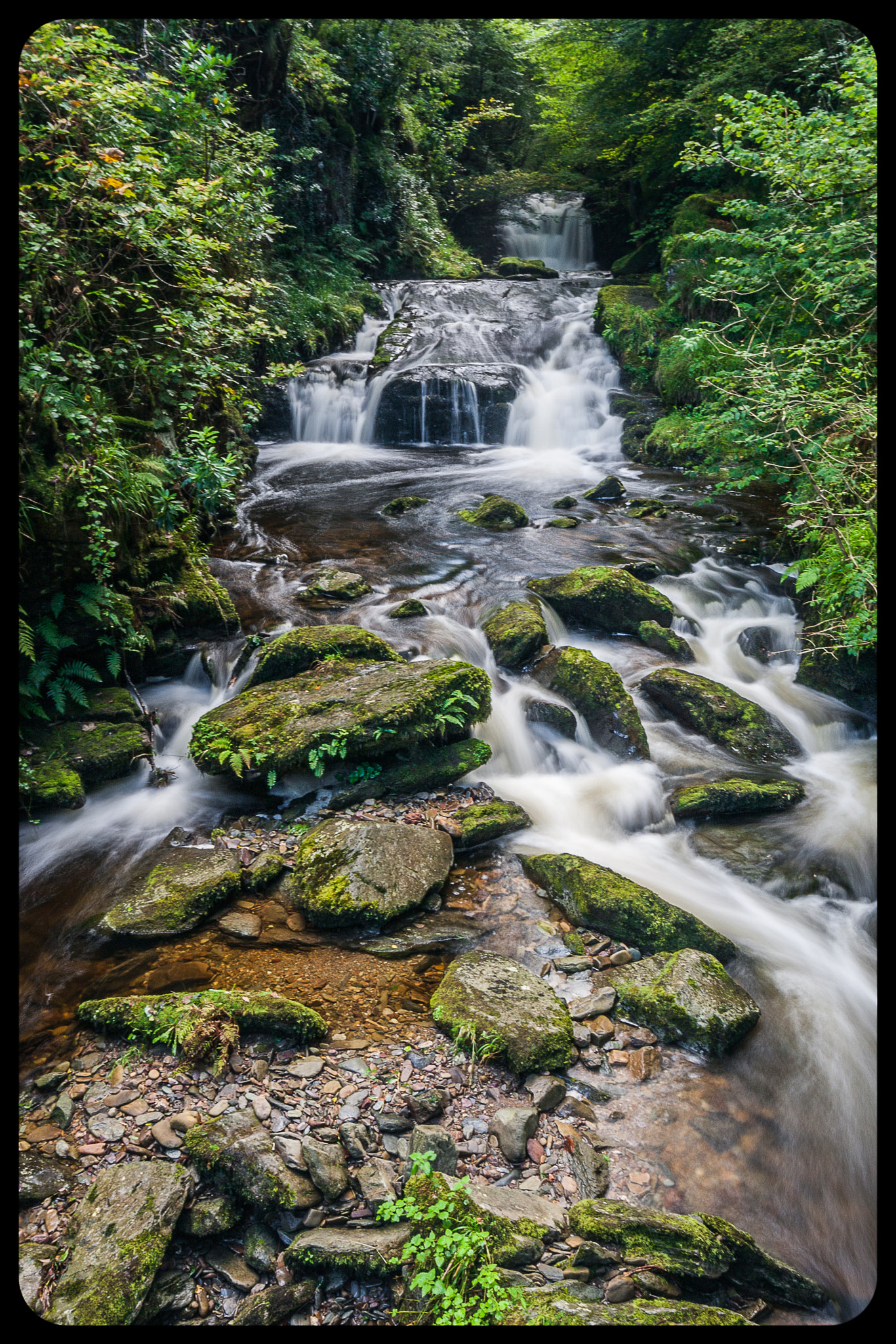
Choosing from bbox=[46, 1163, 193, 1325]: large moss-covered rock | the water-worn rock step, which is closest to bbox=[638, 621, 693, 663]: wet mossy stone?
the water-worn rock step

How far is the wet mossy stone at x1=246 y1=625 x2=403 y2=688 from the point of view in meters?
6.20

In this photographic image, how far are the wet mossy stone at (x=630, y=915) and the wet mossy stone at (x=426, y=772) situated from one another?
1.36m

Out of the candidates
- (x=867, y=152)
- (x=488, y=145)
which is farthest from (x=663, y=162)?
(x=867, y=152)

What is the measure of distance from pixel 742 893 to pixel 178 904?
3921 mm

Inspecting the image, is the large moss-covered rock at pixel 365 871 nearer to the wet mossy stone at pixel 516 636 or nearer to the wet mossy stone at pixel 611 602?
the wet mossy stone at pixel 516 636

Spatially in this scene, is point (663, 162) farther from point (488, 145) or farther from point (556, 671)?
point (556, 671)

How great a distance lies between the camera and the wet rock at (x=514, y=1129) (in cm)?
284

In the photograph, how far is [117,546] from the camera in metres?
5.66

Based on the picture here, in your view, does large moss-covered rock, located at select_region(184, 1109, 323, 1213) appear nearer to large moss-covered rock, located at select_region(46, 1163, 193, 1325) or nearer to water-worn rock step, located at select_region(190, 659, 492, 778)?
large moss-covered rock, located at select_region(46, 1163, 193, 1325)

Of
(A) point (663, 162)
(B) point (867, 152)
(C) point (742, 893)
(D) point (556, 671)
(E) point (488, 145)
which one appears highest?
(E) point (488, 145)

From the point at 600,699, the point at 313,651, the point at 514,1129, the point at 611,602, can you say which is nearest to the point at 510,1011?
Answer: the point at 514,1129

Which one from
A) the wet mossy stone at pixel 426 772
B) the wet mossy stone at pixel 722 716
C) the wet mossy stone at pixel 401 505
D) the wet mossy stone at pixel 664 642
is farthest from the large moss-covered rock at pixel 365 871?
the wet mossy stone at pixel 401 505

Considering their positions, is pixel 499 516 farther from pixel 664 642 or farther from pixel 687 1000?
pixel 687 1000

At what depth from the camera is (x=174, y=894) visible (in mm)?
4172
